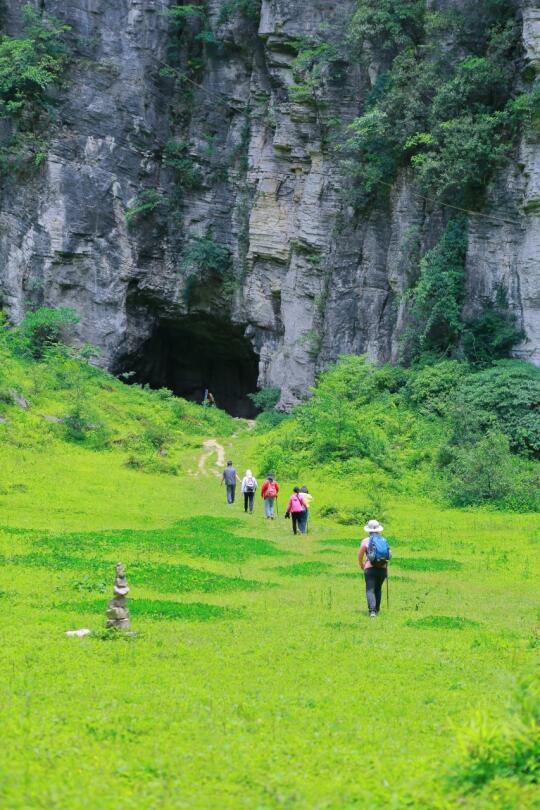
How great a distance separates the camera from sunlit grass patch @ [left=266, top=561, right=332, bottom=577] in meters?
17.0

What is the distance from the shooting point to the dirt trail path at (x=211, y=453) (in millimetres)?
33719

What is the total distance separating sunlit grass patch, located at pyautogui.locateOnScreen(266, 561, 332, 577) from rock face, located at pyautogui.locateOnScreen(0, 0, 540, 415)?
79.9ft

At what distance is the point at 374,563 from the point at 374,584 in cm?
41

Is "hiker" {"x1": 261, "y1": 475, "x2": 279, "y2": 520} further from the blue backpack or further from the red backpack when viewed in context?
the blue backpack

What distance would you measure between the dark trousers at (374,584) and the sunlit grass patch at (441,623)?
0.65 metres

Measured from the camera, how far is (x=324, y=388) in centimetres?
3394

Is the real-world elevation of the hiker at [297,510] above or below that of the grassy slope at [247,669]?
above

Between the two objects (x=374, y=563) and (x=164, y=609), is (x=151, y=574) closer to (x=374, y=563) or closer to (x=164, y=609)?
(x=164, y=609)

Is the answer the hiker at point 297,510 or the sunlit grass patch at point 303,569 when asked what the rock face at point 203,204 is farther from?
the sunlit grass patch at point 303,569

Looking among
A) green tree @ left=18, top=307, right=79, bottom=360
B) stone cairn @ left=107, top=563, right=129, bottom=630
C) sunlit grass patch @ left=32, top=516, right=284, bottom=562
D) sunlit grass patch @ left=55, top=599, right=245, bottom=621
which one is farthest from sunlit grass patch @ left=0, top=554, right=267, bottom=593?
green tree @ left=18, top=307, right=79, bottom=360

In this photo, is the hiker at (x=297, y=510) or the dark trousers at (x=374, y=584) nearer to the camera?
the dark trousers at (x=374, y=584)

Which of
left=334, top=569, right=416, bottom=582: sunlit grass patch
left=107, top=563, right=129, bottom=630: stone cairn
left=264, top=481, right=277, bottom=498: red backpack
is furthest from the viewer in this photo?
left=264, top=481, right=277, bottom=498: red backpack

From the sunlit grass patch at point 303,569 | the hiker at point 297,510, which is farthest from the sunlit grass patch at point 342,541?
the sunlit grass patch at point 303,569

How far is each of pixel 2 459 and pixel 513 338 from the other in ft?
61.4
